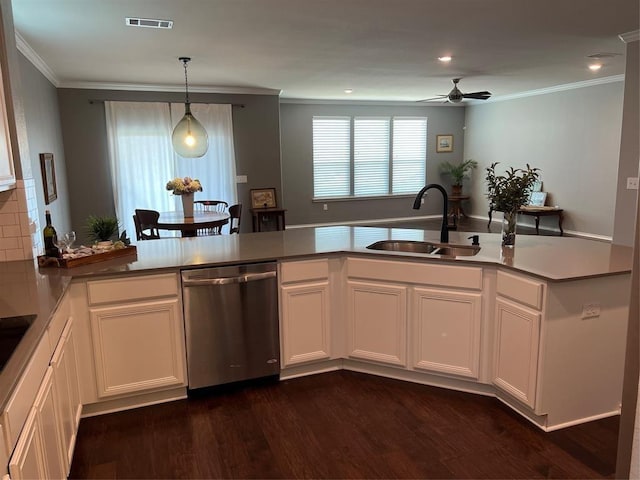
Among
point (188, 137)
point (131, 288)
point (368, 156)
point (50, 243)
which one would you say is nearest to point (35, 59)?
point (188, 137)

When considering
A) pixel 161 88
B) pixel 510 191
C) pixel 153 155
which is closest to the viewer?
pixel 510 191

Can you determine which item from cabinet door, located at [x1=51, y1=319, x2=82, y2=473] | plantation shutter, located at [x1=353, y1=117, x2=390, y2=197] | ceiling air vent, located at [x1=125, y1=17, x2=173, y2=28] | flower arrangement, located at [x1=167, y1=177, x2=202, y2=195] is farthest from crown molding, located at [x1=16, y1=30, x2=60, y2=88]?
plantation shutter, located at [x1=353, y1=117, x2=390, y2=197]

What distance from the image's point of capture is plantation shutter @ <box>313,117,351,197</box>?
9.34m

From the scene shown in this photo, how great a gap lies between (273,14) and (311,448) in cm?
294

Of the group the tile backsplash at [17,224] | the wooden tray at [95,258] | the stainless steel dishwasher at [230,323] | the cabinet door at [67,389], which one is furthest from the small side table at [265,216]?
the cabinet door at [67,389]

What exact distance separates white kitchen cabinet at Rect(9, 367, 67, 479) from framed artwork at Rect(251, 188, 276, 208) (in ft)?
19.6

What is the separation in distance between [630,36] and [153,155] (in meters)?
6.01

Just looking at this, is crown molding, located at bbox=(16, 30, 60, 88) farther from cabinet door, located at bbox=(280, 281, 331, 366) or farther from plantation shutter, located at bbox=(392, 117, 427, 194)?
plantation shutter, located at bbox=(392, 117, 427, 194)

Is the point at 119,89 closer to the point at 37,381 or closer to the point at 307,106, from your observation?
the point at 307,106

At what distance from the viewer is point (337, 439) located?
2418mm

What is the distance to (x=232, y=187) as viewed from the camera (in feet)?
24.8

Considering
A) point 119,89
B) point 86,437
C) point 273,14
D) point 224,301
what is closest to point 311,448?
point 224,301

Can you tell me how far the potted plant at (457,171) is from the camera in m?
10.0

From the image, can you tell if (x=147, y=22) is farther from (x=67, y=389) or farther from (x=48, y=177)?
(x=67, y=389)
